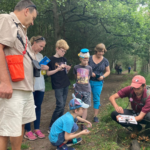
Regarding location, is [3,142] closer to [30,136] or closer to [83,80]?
[30,136]

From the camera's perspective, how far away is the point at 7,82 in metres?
1.86

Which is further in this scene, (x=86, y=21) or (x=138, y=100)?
(x=86, y=21)

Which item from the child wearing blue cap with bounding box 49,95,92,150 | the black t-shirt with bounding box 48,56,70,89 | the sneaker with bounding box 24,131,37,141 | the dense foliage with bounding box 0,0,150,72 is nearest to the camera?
the child wearing blue cap with bounding box 49,95,92,150

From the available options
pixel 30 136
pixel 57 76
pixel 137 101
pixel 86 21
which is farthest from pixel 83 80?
pixel 86 21

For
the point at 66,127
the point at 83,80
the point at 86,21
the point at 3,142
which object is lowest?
the point at 66,127

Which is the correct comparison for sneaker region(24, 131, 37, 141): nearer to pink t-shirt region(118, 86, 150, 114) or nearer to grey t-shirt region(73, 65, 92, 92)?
grey t-shirt region(73, 65, 92, 92)

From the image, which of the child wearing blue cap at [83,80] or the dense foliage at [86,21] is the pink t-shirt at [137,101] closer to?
the child wearing blue cap at [83,80]

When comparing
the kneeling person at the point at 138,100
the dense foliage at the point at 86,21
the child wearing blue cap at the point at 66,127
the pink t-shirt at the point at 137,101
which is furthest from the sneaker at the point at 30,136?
the dense foliage at the point at 86,21

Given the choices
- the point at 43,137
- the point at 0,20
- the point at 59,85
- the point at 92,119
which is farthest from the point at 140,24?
the point at 0,20

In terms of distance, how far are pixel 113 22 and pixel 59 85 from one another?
8.70 m

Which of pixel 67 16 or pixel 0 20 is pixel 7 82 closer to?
pixel 0 20

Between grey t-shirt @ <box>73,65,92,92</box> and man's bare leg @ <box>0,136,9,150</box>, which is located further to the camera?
grey t-shirt @ <box>73,65,92,92</box>

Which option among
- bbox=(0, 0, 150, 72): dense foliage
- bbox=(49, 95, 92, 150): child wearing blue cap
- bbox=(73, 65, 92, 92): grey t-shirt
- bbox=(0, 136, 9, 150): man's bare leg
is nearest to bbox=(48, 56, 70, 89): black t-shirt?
bbox=(73, 65, 92, 92): grey t-shirt

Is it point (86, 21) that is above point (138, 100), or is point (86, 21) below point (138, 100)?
above
